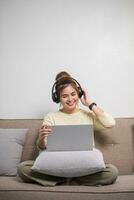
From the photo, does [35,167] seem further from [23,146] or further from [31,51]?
[31,51]

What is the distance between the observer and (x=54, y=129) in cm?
192

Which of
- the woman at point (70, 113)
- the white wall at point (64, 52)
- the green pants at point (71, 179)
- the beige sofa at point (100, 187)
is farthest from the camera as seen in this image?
the white wall at point (64, 52)

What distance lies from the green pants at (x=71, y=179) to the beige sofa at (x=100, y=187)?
0.04 meters

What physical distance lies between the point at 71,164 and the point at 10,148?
613 millimetres

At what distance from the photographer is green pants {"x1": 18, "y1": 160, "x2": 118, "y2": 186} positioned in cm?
179

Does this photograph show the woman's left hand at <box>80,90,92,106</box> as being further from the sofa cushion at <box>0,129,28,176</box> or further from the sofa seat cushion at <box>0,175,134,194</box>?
the sofa seat cushion at <box>0,175,134,194</box>

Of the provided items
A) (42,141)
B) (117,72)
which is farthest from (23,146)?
(117,72)

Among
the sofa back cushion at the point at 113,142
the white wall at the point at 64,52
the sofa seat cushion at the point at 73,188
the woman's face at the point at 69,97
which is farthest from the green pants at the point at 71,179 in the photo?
the white wall at the point at 64,52

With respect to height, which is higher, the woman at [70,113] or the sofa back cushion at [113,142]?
the woman at [70,113]

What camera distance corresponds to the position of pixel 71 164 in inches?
69.5

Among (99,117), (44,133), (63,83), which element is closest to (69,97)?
(63,83)

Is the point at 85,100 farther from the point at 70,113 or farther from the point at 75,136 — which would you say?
the point at 75,136

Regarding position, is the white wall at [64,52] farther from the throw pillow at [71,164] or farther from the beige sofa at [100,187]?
the throw pillow at [71,164]

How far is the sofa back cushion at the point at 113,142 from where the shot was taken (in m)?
2.23
